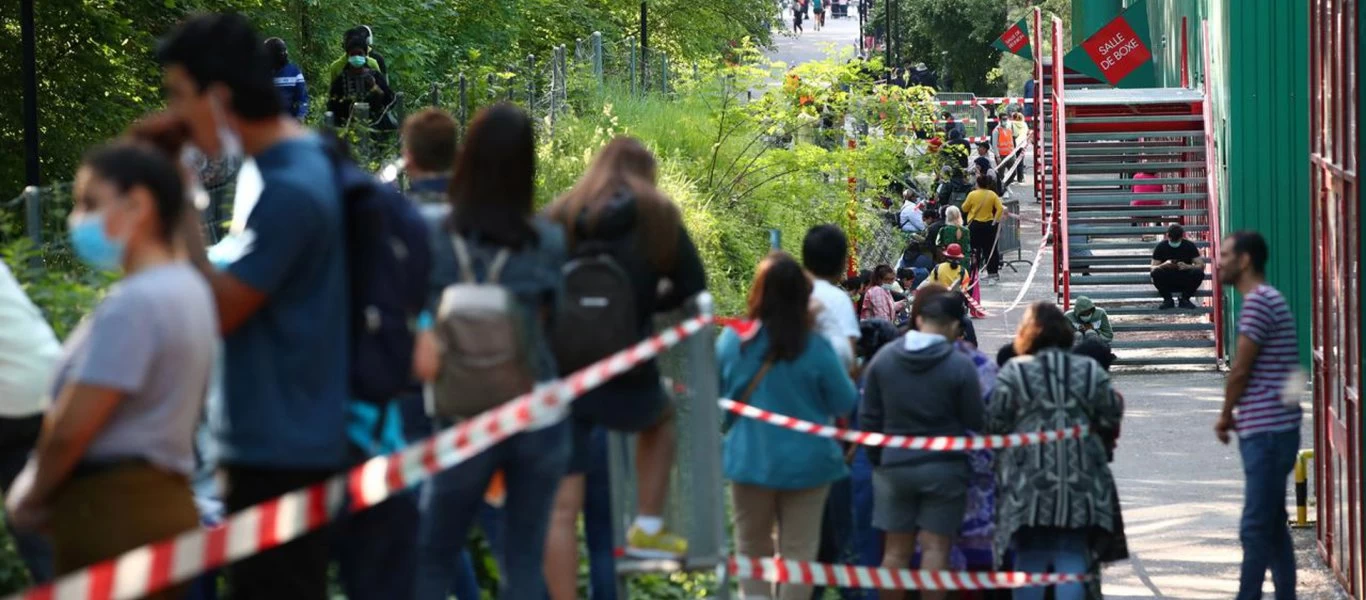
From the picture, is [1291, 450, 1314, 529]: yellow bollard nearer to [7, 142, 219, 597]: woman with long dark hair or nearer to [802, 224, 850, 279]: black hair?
[802, 224, 850, 279]: black hair

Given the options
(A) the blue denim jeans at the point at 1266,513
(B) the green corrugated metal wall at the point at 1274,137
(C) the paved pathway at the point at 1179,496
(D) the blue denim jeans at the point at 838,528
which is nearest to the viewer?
(D) the blue denim jeans at the point at 838,528

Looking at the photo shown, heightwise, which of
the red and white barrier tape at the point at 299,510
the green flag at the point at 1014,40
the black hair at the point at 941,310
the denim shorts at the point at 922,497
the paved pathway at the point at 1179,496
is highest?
the green flag at the point at 1014,40

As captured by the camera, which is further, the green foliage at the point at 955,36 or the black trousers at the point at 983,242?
the green foliage at the point at 955,36

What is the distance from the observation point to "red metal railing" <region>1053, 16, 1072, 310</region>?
79.9 ft

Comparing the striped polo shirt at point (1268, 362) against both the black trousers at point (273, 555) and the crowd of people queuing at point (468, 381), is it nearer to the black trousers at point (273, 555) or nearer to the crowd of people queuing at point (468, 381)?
the crowd of people queuing at point (468, 381)


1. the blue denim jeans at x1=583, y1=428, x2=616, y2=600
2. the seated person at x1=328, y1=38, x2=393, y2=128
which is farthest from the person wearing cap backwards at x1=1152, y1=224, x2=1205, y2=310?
the blue denim jeans at x1=583, y1=428, x2=616, y2=600

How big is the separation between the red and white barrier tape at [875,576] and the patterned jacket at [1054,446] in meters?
0.25

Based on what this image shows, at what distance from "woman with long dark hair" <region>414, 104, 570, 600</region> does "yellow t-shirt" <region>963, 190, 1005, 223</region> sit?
2503 centimetres

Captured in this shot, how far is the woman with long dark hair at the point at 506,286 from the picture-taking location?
5824 mm

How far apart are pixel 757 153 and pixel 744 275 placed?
382cm

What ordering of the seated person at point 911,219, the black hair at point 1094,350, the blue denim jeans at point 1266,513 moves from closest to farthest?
1. the blue denim jeans at point 1266,513
2. the black hair at point 1094,350
3. the seated person at point 911,219

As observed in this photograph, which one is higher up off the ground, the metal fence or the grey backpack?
the grey backpack

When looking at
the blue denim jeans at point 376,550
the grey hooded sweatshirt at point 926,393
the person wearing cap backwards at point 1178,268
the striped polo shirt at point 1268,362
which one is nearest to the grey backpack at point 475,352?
the blue denim jeans at point 376,550

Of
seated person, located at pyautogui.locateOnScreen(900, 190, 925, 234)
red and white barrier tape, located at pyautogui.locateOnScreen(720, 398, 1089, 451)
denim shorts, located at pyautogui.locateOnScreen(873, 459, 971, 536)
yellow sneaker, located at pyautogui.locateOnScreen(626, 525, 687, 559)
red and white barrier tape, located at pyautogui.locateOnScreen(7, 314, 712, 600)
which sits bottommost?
denim shorts, located at pyautogui.locateOnScreen(873, 459, 971, 536)
